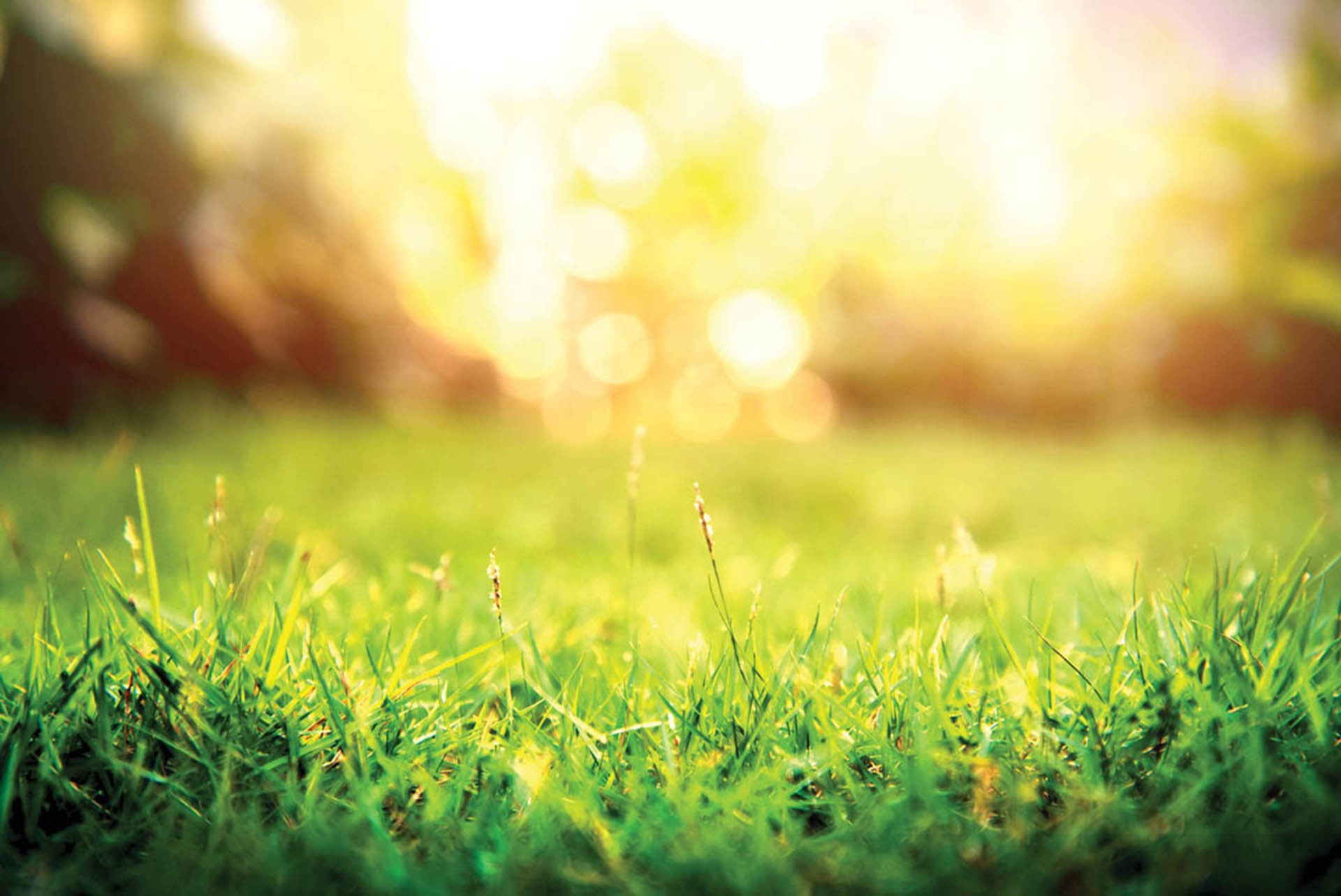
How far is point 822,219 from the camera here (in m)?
10.9

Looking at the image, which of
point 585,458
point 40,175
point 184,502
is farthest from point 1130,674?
point 40,175

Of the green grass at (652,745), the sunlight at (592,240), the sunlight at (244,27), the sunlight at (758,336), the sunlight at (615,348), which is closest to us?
the green grass at (652,745)

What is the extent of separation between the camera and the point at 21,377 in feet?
12.9

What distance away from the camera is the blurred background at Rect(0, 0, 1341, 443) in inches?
168

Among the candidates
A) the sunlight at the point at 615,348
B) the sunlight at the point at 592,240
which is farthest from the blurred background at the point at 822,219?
the sunlight at the point at 615,348

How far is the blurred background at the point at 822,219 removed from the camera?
4.26 meters

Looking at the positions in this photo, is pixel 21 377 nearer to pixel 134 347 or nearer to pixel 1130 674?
pixel 134 347

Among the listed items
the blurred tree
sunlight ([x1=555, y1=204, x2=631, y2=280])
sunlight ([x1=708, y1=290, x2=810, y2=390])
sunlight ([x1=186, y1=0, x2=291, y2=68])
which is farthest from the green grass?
sunlight ([x1=555, y1=204, x2=631, y2=280])

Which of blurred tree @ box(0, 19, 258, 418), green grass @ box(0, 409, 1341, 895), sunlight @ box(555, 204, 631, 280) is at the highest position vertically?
sunlight @ box(555, 204, 631, 280)

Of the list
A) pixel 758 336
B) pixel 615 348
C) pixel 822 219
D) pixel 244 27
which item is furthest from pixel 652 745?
pixel 615 348

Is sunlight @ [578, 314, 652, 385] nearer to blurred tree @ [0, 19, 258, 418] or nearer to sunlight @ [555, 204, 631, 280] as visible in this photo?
sunlight @ [555, 204, 631, 280]

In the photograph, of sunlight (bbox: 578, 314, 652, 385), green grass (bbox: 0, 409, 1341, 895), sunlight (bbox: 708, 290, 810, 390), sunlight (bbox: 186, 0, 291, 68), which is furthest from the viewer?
sunlight (bbox: 578, 314, 652, 385)

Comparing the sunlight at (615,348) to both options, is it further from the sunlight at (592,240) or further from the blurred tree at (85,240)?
the blurred tree at (85,240)

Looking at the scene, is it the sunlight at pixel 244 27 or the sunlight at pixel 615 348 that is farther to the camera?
the sunlight at pixel 615 348
